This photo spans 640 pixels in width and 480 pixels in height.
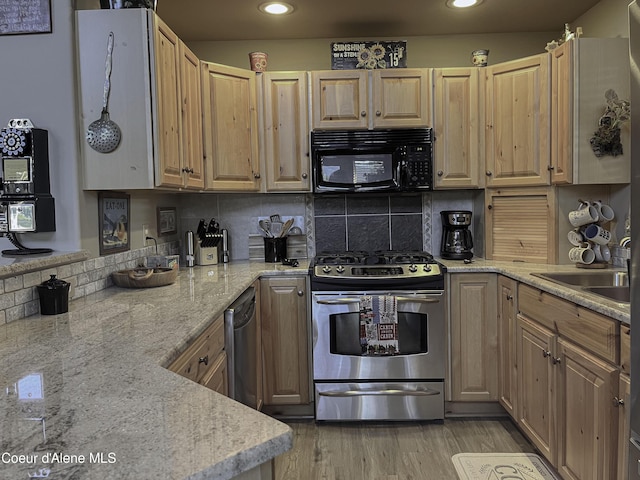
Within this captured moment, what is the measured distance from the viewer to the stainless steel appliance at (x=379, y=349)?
9.50 ft

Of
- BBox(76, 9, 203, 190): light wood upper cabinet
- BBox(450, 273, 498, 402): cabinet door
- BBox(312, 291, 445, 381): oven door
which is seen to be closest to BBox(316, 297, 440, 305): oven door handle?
BBox(312, 291, 445, 381): oven door

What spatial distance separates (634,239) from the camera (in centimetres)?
115

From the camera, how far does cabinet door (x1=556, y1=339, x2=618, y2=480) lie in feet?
5.79

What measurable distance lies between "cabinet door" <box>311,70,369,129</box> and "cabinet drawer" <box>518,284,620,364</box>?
4.76 feet

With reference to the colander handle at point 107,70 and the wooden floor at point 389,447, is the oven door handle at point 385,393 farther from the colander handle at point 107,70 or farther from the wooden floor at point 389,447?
the colander handle at point 107,70

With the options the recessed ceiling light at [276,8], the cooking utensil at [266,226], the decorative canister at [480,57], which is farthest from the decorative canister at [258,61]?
the decorative canister at [480,57]

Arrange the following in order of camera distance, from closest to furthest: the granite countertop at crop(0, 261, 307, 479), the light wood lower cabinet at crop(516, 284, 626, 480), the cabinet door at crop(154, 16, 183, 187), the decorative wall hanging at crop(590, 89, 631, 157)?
the granite countertop at crop(0, 261, 307, 479)
the light wood lower cabinet at crop(516, 284, 626, 480)
the cabinet door at crop(154, 16, 183, 187)
the decorative wall hanging at crop(590, 89, 631, 157)

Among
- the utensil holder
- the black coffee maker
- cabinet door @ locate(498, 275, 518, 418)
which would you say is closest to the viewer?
cabinet door @ locate(498, 275, 518, 418)

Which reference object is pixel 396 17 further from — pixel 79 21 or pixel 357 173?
pixel 79 21

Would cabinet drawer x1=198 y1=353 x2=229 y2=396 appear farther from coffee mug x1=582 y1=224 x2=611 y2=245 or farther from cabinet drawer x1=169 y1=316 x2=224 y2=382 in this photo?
coffee mug x1=582 y1=224 x2=611 y2=245

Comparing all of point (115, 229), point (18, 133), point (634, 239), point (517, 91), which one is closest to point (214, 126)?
point (115, 229)

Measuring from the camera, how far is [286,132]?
326cm

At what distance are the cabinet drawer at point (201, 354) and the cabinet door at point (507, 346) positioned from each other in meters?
1.60

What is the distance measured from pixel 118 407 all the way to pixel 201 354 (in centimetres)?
77
